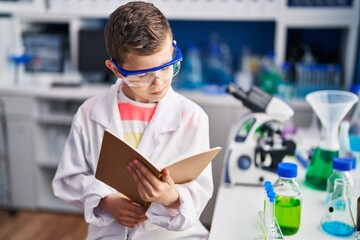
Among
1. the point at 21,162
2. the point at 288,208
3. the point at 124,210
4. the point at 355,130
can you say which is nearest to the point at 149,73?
the point at 124,210

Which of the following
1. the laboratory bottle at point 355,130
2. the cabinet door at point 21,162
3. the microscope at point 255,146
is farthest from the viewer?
the cabinet door at point 21,162

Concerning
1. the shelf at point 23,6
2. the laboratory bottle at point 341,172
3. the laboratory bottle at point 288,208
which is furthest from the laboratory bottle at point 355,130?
the shelf at point 23,6

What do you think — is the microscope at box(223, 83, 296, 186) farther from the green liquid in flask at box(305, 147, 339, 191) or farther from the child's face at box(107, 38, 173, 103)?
the child's face at box(107, 38, 173, 103)

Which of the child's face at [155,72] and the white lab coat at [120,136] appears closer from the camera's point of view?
the child's face at [155,72]

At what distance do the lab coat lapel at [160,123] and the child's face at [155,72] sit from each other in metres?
0.06

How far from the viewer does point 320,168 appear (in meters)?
1.47

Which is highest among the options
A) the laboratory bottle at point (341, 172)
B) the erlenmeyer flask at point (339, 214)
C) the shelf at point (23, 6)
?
the shelf at point (23, 6)

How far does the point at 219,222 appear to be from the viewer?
1.24 m

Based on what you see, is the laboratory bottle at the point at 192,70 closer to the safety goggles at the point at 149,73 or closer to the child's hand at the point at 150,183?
the safety goggles at the point at 149,73

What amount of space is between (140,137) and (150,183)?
0.78 ft

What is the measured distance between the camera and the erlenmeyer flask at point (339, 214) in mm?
1185

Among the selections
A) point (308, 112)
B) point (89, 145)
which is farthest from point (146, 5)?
point (308, 112)

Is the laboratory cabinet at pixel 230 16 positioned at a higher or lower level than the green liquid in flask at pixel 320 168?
higher

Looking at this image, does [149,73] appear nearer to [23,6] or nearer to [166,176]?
[166,176]
